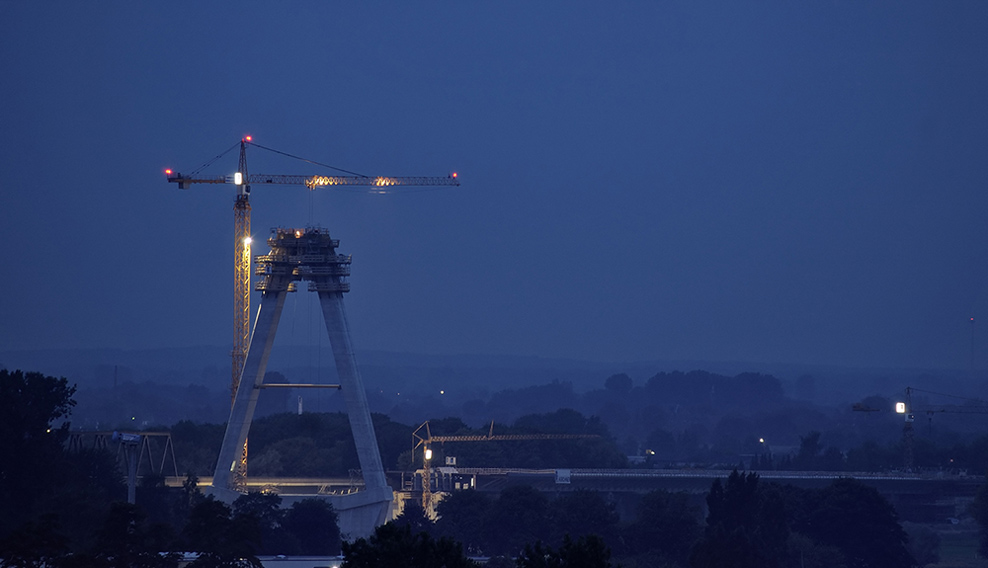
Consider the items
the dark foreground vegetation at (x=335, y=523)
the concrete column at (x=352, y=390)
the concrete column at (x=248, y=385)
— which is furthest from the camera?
the concrete column at (x=352, y=390)

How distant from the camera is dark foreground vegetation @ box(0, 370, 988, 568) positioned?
164 feet

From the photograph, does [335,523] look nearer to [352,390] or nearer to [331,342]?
[352,390]

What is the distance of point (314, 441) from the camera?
128 meters

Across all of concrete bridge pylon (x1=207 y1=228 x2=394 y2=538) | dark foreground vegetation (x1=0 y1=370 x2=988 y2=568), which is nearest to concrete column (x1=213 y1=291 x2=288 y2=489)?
concrete bridge pylon (x1=207 y1=228 x2=394 y2=538)

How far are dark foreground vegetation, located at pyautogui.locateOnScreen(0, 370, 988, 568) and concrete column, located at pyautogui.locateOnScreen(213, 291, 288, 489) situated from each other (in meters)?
1.95

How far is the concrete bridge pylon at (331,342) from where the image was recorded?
70.3m

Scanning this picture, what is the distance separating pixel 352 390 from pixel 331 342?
9.21ft

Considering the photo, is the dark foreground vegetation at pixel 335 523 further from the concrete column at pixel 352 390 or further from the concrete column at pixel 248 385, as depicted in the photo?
the concrete column at pixel 352 390

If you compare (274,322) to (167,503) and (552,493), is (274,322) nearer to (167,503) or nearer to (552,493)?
(167,503)

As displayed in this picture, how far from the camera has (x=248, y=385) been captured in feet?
230

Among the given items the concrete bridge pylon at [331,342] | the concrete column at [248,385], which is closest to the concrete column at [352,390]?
the concrete bridge pylon at [331,342]

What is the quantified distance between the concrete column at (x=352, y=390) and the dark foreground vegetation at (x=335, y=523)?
11.6 ft

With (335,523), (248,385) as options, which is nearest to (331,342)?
(248,385)

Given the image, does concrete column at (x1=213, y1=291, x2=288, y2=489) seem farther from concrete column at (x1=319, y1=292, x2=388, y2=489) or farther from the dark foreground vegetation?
concrete column at (x1=319, y1=292, x2=388, y2=489)
